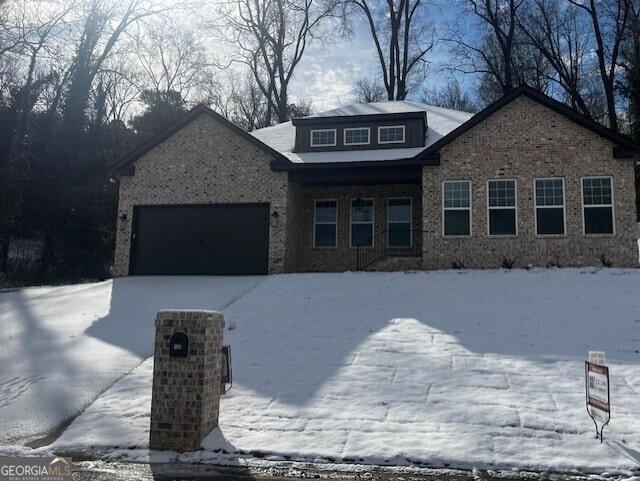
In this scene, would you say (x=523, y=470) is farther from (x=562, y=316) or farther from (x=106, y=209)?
(x=106, y=209)

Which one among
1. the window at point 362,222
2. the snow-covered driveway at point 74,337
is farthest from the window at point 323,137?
the snow-covered driveway at point 74,337

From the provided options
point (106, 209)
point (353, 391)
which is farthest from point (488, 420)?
point (106, 209)

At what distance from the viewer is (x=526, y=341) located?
31.0 ft

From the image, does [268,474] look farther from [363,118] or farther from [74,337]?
[363,118]

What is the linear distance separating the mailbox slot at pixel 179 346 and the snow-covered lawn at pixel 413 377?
105cm

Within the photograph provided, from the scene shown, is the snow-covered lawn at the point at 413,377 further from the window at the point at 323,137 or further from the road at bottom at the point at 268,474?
the window at the point at 323,137

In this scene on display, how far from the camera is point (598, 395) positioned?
586 centimetres

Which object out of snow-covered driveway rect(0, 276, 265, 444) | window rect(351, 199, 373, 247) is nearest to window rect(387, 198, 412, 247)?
window rect(351, 199, 373, 247)

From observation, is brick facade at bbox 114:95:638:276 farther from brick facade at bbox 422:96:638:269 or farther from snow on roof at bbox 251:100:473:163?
snow on roof at bbox 251:100:473:163

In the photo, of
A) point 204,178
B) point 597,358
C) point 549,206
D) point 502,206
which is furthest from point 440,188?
point 597,358

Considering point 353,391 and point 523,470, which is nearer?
point 523,470

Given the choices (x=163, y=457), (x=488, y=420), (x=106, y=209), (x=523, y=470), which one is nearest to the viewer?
(x=523, y=470)

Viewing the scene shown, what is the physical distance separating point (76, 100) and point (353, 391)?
91.3 feet

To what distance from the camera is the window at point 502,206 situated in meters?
15.7
